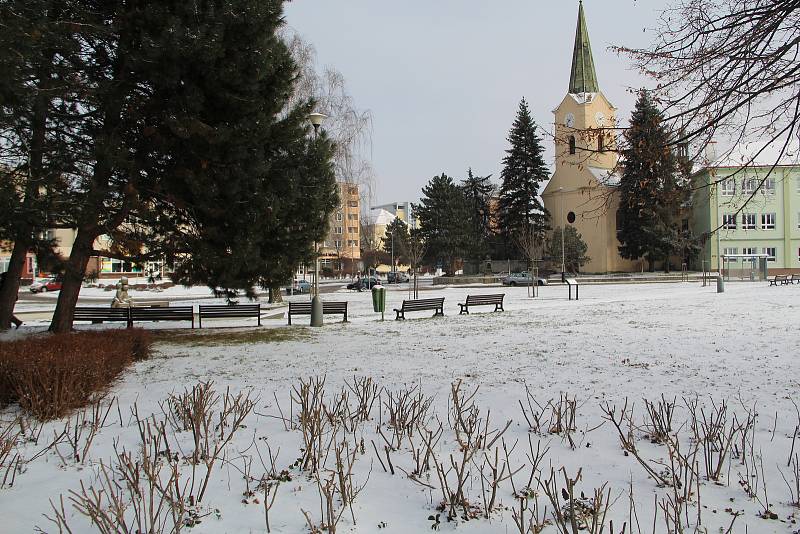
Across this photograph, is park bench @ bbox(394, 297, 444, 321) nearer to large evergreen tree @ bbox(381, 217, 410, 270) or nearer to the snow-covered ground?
the snow-covered ground

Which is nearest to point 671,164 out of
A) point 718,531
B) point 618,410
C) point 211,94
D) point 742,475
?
point 618,410

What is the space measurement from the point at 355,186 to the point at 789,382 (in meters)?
24.3

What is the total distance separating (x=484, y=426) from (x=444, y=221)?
55515 millimetres

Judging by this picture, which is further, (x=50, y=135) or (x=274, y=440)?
(x=50, y=135)

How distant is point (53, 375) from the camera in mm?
5391

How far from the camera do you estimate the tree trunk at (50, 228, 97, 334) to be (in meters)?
11.4

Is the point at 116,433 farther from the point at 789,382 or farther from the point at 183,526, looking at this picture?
the point at 789,382

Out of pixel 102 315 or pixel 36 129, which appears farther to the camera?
pixel 102 315

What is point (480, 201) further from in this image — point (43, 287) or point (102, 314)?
point (102, 314)

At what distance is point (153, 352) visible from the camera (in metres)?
10.2

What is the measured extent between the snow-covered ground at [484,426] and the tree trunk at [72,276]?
2421 millimetres

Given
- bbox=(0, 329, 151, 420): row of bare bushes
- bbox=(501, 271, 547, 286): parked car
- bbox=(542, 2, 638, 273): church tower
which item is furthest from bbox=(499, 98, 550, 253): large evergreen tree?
bbox=(0, 329, 151, 420): row of bare bushes

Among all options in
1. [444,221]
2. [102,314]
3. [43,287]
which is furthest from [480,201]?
[102,314]

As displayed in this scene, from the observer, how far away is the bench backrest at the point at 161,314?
49.2ft
